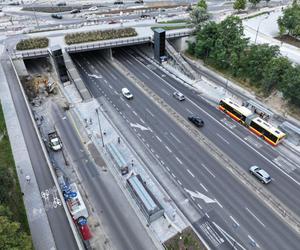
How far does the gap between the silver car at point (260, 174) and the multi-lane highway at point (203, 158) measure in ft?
4.95

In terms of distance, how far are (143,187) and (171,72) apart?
4690cm

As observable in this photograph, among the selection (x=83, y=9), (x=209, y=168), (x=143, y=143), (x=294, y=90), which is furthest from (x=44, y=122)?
(x=83, y=9)

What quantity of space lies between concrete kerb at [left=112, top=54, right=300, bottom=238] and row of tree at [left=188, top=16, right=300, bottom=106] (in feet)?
77.4

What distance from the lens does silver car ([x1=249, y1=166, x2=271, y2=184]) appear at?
44.0 m

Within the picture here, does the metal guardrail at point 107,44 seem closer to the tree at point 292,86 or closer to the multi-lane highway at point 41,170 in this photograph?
the multi-lane highway at point 41,170

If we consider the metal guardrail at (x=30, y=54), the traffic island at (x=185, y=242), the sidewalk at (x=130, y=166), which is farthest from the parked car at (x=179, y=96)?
the metal guardrail at (x=30, y=54)

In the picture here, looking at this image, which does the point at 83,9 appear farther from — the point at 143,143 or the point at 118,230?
the point at 118,230

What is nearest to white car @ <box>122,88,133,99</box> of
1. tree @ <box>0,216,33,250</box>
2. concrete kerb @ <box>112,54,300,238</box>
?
concrete kerb @ <box>112,54,300,238</box>

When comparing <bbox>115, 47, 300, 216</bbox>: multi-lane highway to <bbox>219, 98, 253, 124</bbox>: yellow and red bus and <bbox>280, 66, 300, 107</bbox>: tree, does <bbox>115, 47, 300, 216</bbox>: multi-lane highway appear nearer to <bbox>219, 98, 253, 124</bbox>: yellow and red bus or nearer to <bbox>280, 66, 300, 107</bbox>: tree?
<bbox>219, 98, 253, 124</bbox>: yellow and red bus

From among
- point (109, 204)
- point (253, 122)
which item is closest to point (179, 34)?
point (253, 122)

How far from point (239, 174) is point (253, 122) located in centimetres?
1419

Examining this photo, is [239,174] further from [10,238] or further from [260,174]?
[10,238]

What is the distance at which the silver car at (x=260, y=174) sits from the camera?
144ft

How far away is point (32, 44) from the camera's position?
266 ft
